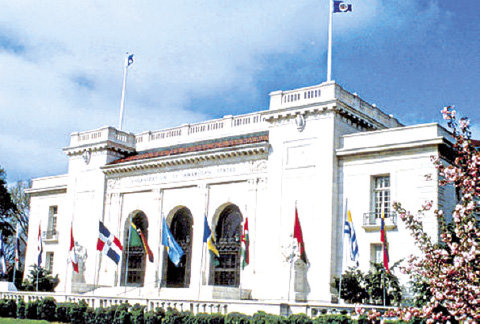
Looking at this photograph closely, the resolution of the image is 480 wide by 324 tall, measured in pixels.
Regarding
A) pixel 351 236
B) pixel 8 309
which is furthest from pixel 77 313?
pixel 351 236

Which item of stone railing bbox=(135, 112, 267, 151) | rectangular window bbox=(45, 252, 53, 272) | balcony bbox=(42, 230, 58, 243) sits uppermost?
stone railing bbox=(135, 112, 267, 151)

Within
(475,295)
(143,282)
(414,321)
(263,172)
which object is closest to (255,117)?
(263,172)

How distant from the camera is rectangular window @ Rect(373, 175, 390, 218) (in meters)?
29.9

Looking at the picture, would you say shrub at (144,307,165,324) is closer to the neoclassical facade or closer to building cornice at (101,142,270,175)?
the neoclassical facade

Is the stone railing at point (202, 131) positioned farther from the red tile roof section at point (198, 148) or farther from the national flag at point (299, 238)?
the national flag at point (299, 238)

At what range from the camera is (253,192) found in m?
34.0

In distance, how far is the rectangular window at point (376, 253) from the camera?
96.8 ft

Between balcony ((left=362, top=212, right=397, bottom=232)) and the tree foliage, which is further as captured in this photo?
balcony ((left=362, top=212, right=397, bottom=232))

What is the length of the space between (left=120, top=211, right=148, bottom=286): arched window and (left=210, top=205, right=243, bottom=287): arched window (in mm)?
5654

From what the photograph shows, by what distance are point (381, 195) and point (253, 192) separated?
709cm

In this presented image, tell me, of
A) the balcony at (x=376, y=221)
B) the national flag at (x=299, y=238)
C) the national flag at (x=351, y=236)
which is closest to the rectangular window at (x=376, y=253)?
the balcony at (x=376, y=221)

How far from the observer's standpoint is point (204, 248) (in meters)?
35.5

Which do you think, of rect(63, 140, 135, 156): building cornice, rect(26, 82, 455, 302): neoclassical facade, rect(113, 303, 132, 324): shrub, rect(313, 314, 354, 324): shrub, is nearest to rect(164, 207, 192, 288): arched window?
rect(26, 82, 455, 302): neoclassical facade

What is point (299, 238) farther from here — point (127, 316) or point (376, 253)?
point (127, 316)
